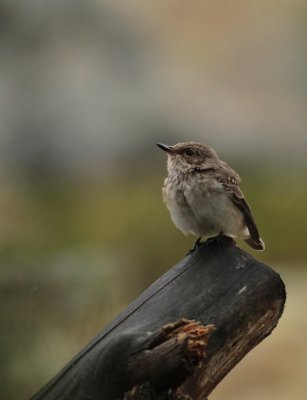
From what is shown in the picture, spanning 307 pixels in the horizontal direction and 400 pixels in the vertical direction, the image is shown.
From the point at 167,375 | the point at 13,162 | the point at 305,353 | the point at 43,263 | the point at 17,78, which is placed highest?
the point at 17,78

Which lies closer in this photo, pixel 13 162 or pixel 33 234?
pixel 33 234

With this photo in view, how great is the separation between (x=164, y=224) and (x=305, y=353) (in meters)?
3.12

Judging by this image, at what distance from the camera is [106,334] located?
157 inches

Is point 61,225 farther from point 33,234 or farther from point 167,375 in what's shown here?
point 167,375

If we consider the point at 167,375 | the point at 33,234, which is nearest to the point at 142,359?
the point at 167,375

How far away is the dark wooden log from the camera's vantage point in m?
3.72

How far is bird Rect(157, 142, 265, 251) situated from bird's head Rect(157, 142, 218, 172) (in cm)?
4

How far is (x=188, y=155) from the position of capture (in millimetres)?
6191

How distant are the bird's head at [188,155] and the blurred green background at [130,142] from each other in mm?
1588

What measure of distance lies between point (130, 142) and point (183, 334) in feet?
43.7

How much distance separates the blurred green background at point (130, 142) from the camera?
454 inches

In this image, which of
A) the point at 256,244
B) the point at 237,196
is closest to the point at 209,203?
the point at 237,196

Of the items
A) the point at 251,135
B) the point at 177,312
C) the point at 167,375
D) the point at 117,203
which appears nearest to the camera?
the point at 167,375

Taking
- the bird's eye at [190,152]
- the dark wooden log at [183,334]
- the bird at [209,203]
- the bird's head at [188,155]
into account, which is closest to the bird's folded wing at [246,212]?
the bird at [209,203]
